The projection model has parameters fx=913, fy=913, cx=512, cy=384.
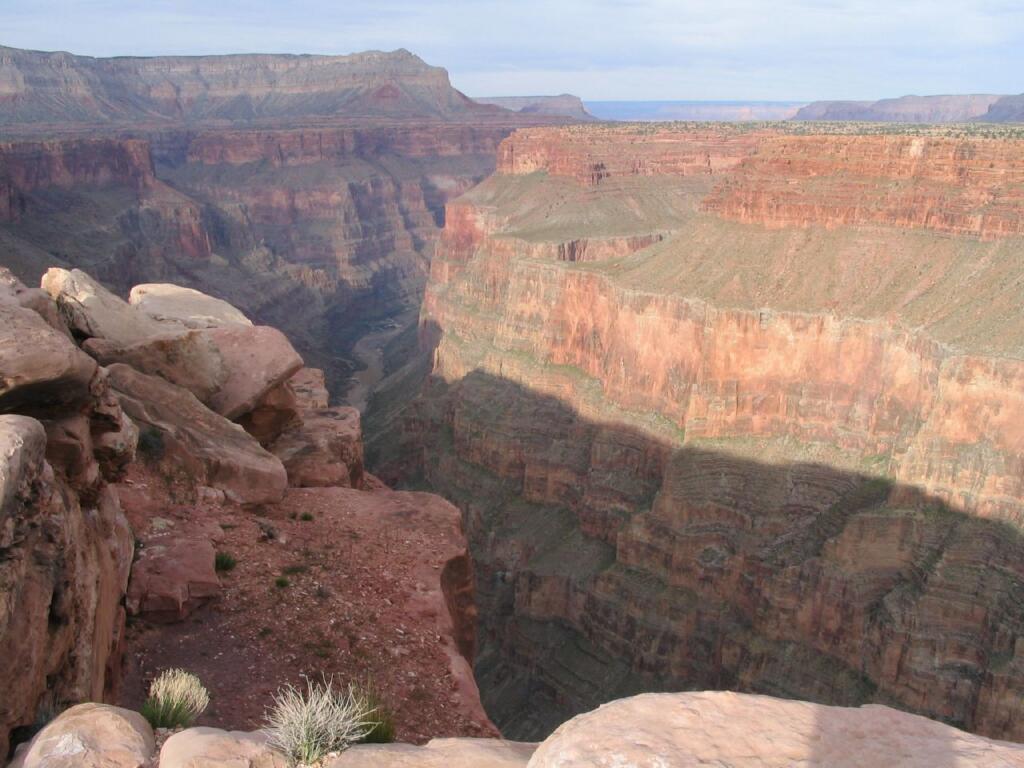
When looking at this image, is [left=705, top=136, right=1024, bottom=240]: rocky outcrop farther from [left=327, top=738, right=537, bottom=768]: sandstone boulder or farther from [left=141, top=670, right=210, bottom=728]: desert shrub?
[left=141, top=670, right=210, bottom=728]: desert shrub

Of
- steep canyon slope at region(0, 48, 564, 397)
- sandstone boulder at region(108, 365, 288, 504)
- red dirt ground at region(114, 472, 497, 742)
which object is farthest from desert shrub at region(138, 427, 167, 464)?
steep canyon slope at region(0, 48, 564, 397)

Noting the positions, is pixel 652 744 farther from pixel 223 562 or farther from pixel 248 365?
pixel 248 365

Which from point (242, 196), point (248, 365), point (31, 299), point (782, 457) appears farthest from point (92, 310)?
point (242, 196)

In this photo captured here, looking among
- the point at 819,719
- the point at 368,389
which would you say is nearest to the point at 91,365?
the point at 819,719

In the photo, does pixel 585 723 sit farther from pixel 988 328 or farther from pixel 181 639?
pixel 988 328

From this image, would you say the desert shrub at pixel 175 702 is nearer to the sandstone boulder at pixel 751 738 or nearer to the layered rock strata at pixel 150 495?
the layered rock strata at pixel 150 495
